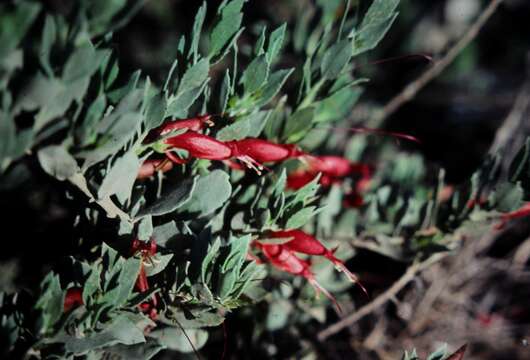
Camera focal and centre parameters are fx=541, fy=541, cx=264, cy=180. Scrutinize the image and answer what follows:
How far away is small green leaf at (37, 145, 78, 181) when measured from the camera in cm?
69

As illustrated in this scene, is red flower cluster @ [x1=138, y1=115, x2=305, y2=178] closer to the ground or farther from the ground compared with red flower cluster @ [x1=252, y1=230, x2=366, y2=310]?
farther from the ground

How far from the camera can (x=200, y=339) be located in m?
1.08

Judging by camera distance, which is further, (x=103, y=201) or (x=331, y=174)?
(x=331, y=174)

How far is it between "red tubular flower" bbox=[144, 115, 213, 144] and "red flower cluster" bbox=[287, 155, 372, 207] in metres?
0.29

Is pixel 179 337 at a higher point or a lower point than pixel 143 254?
lower

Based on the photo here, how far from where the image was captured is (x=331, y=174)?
1.32 metres

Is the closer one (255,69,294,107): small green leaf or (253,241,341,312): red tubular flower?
(255,69,294,107): small green leaf

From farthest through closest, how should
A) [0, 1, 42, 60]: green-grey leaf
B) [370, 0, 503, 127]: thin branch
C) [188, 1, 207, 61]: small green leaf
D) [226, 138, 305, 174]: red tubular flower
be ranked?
1. [370, 0, 503, 127]: thin branch
2. [226, 138, 305, 174]: red tubular flower
3. [188, 1, 207, 61]: small green leaf
4. [0, 1, 42, 60]: green-grey leaf

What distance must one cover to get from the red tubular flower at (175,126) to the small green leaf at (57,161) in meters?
0.18

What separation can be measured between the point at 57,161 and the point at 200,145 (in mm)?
259

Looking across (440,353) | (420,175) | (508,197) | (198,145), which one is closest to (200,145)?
(198,145)

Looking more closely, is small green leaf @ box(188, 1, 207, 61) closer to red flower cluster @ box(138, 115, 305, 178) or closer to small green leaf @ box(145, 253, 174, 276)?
red flower cluster @ box(138, 115, 305, 178)

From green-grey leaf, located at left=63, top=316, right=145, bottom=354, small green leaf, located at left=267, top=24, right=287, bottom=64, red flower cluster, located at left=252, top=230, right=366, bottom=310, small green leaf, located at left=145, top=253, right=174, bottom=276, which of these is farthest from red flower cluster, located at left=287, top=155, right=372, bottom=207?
green-grey leaf, located at left=63, top=316, right=145, bottom=354

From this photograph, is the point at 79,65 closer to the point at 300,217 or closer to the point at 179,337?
the point at 300,217
